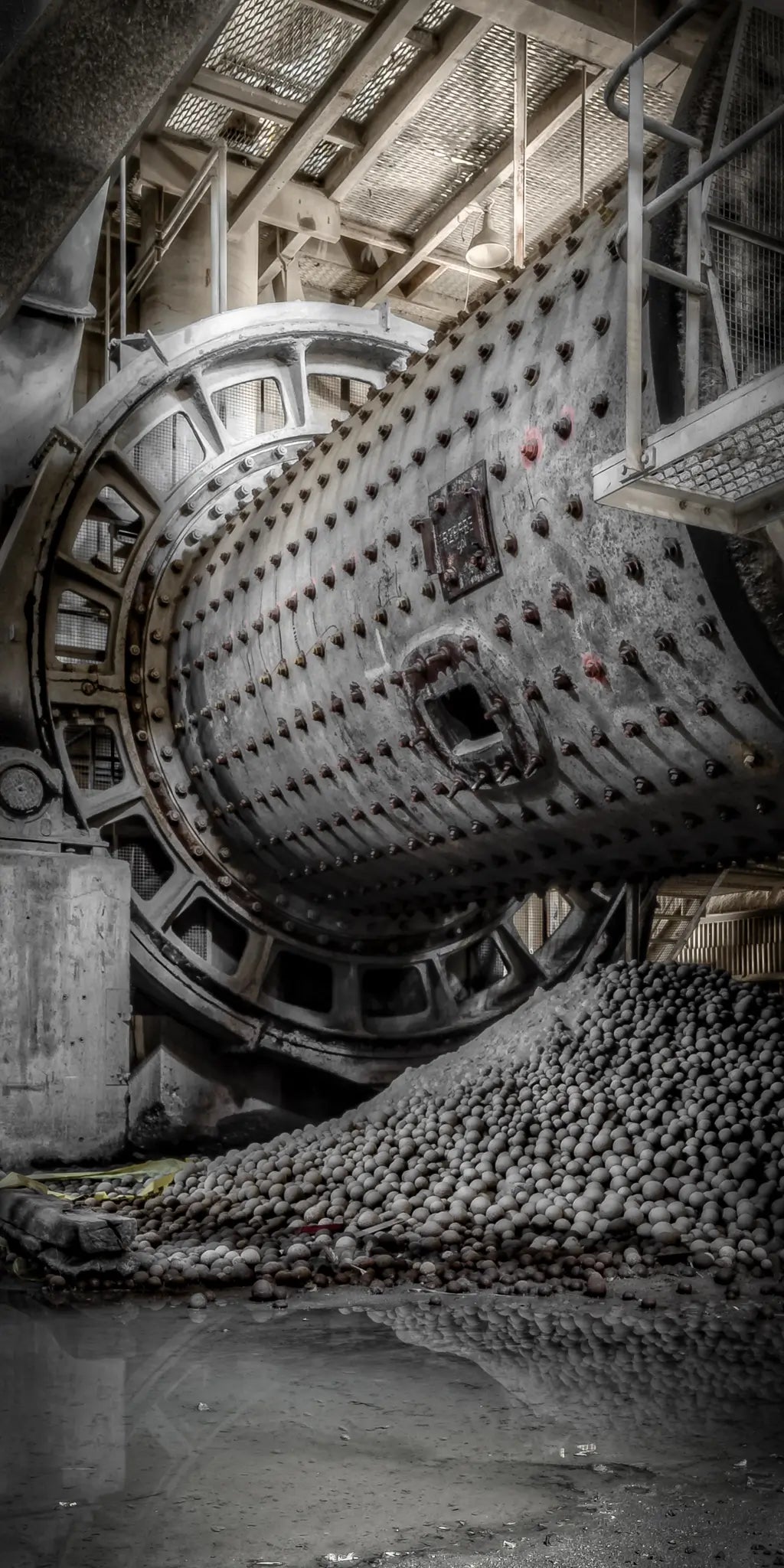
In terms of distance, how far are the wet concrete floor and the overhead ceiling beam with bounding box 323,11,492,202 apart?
8.54 metres

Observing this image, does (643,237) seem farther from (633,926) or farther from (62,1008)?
(633,926)

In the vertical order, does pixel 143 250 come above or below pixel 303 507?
above

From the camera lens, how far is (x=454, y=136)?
1080 centimetres

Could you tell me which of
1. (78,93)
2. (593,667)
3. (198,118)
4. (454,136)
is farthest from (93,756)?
(454,136)

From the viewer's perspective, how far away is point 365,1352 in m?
3.27

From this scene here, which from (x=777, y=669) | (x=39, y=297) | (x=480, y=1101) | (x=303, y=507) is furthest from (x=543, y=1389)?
(x=39, y=297)

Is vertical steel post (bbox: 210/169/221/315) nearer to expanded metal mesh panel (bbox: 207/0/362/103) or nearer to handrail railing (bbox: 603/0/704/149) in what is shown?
expanded metal mesh panel (bbox: 207/0/362/103)

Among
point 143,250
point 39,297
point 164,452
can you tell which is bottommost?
point 164,452

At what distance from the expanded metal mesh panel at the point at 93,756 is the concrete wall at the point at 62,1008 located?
107 centimetres

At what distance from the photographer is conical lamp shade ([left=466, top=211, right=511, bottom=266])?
403 inches

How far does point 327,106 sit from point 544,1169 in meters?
7.83

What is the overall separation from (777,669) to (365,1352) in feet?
6.95

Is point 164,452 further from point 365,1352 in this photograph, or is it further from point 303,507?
point 365,1352

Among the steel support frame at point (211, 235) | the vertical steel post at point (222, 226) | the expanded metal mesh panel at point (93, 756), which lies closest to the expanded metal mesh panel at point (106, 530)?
the expanded metal mesh panel at point (93, 756)
